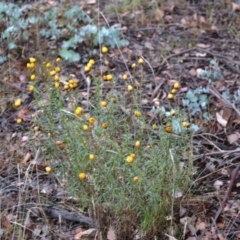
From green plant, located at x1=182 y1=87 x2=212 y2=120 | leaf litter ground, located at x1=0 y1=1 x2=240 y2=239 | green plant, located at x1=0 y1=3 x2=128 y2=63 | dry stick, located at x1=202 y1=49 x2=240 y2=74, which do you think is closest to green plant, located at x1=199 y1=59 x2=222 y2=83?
leaf litter ground, located at x1=0 y1=1 x2=240 y2=239

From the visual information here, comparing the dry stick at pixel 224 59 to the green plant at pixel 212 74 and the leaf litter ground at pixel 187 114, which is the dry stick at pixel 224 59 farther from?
the green plant at pixel 212 74

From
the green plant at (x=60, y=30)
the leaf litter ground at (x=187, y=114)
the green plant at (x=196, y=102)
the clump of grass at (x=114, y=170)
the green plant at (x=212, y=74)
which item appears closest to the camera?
the clump of grass at (x=114, y=170)

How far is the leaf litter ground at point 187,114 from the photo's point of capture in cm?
288

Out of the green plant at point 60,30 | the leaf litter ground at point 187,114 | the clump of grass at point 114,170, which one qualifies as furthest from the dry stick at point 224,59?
the clump of grass at point 114,170

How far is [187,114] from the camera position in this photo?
3.62 meters

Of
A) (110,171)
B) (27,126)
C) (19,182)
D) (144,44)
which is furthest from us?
(144,44)

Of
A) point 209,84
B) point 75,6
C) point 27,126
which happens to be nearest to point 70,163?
point 27,126

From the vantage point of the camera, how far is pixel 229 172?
3.15m

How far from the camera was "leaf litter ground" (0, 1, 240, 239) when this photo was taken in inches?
113

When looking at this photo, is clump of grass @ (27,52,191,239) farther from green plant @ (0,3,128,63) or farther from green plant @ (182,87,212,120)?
green plant @ (0,3,128,63)

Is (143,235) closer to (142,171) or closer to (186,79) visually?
(142,171)

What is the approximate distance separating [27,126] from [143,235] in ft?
4.03

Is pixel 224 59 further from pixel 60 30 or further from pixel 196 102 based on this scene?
pixel 60 30

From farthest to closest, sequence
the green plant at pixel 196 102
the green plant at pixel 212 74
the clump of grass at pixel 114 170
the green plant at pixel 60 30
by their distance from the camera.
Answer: the green plant at pixel 60 30 → the green plant at pixel 212 74 → the green plant at pixel 196 102 → the clump of grass at pixel 114 170
